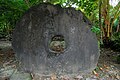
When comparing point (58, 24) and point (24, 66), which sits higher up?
point (58, 24)

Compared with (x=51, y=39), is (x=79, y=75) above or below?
below

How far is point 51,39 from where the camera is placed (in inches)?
183

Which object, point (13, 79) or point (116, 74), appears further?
point (116, 74)

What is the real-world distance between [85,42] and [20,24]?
159 cm

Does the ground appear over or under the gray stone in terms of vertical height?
under

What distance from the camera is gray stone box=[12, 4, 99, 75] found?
457 cm

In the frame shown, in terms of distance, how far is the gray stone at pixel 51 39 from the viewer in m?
4.57

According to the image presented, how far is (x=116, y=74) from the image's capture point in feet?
16.3

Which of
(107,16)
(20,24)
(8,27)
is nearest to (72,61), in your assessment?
(20,24)

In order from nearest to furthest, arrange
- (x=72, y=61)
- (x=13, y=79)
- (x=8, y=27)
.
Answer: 1. (x=13, y=79)
2. (x=72, y=61)
3. (x=8, y=27)

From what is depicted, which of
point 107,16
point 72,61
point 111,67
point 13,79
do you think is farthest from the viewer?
point 107,16

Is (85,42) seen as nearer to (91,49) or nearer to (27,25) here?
(91,49)

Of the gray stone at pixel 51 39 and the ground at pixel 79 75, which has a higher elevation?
the gray stone at pixel 51 39

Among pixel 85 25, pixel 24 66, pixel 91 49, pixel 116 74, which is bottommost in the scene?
pixel 116 74
